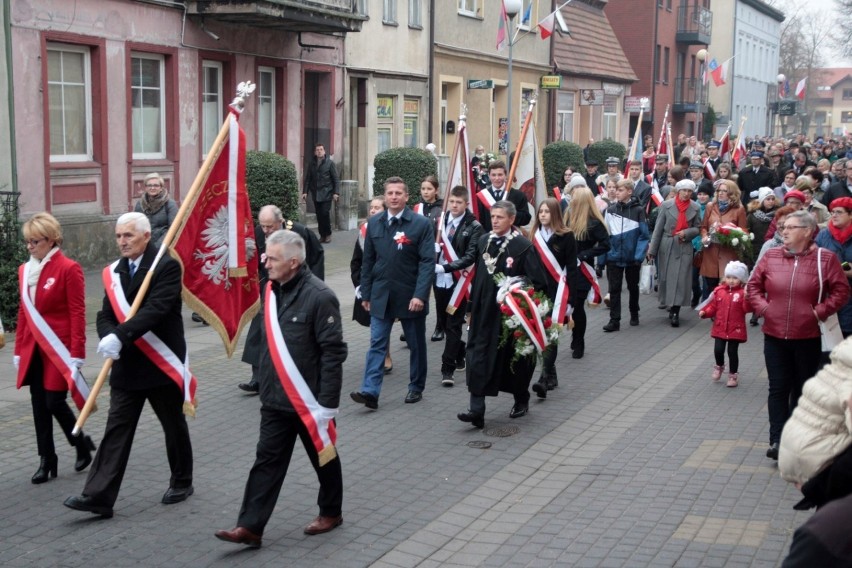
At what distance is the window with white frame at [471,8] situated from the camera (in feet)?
99.7

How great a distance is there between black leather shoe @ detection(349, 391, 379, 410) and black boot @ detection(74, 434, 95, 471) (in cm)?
241

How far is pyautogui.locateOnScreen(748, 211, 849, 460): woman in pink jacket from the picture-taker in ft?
25.2

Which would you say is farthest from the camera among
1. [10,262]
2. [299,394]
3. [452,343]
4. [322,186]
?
[322,186]

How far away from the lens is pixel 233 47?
20.7 m

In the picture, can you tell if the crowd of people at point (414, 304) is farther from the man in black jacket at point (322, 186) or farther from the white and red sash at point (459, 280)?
the man in black jacket at point (322, 186)

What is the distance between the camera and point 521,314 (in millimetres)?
8688

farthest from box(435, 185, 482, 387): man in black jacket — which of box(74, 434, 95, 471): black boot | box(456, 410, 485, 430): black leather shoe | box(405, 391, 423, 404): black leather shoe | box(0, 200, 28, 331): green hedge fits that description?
box(0, 200, 28, 331): green hedge

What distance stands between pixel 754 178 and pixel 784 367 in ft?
42.5

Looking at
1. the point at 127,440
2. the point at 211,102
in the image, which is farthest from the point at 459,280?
the point at 211,102

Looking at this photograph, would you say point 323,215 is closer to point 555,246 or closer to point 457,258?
point 457,258

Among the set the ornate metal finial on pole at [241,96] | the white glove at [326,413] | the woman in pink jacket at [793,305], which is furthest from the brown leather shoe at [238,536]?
Answer: the woman in pink jacket at [793,305]

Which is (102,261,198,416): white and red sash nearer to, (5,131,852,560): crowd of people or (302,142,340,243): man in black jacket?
(5,131,852,560): crowd of people

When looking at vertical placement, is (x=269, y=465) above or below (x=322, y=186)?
below

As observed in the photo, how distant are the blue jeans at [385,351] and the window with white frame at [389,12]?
17806 millimetres
